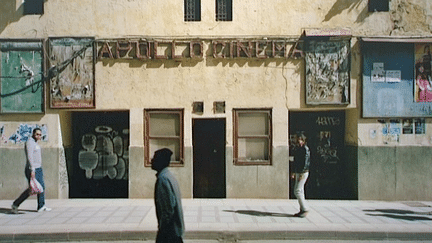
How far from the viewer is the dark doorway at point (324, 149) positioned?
11.8 meters

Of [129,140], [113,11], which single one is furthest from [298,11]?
[129,140]

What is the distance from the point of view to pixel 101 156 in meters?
11.7

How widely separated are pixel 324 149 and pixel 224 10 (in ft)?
16.4

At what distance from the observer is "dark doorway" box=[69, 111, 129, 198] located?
38.3 feet

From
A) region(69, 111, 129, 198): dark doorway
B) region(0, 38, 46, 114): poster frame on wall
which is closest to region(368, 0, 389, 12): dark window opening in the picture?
region(69, 111, 129, 198): dark doorway

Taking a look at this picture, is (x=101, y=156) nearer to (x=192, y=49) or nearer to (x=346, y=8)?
(x=192, y=49)

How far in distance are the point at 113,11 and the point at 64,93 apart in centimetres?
264

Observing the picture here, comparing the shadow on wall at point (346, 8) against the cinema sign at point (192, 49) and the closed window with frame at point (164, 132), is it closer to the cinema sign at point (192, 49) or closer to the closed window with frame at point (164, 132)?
the cinema sign at point (192, 49)

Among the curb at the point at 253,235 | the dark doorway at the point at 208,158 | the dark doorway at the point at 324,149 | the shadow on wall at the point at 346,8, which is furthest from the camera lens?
the dark doorway at the point at 324,149

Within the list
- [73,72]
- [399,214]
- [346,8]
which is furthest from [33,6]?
[399,214]

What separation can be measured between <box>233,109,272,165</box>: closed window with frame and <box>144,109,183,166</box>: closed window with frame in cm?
165

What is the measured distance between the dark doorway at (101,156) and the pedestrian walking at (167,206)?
733 cm

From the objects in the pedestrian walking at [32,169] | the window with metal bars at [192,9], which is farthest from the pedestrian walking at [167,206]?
the window with metal bars at [192,9]

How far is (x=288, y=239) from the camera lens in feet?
25.0
